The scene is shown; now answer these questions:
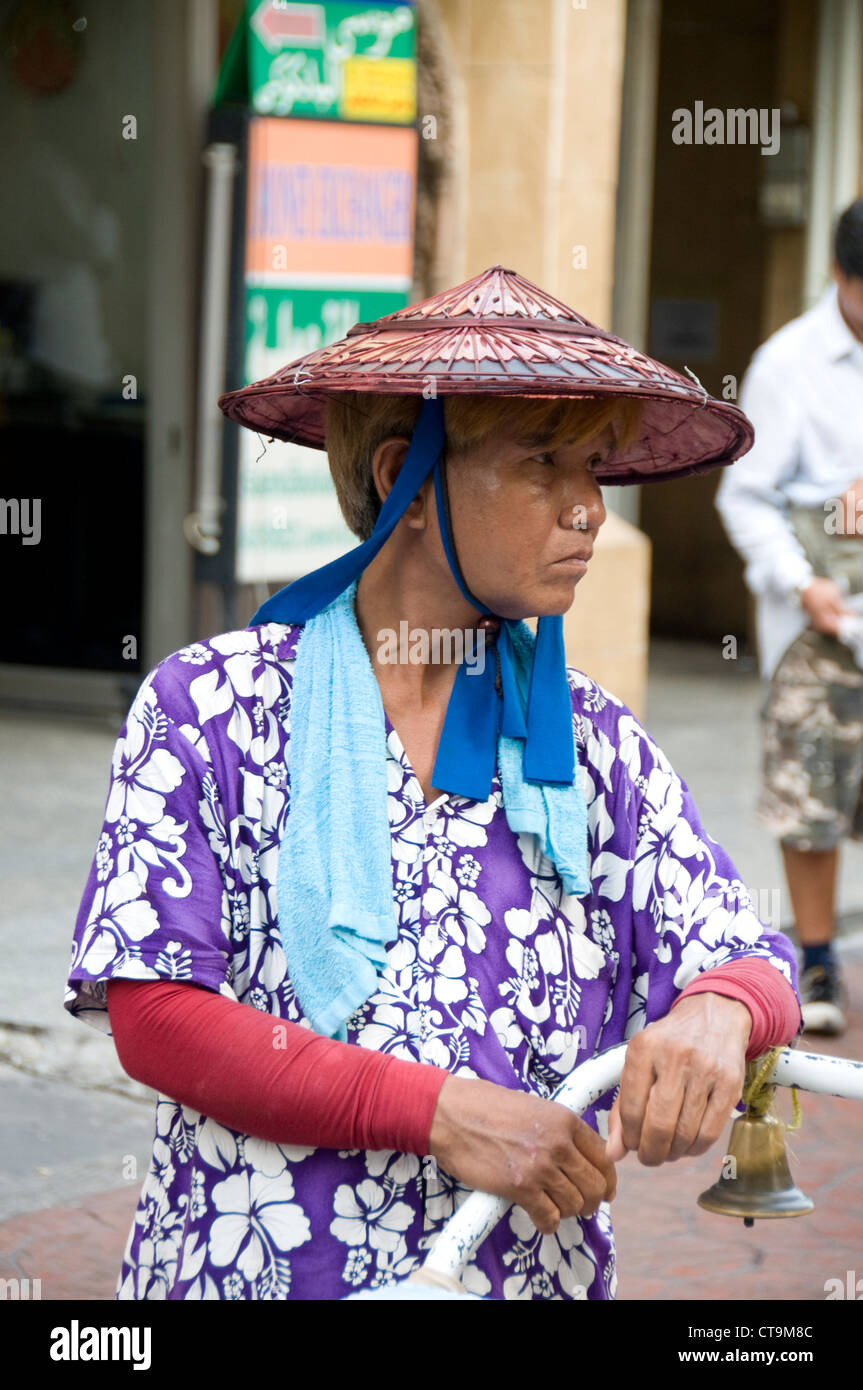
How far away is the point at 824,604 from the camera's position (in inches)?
191

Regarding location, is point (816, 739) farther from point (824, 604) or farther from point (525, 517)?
point (525, 517)

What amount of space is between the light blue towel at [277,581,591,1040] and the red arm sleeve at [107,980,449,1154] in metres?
0.08

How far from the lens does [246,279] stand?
6988mm

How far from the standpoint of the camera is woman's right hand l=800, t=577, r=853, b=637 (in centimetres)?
485

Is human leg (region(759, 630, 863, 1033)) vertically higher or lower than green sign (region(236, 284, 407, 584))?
lower

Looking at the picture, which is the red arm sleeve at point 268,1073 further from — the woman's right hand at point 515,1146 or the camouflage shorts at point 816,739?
the camouflage shorts at point 816,739

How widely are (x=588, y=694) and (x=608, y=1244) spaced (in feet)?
2.08

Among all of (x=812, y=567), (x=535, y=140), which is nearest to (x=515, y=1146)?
(x=812, y=567)

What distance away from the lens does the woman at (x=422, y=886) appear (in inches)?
70.7
